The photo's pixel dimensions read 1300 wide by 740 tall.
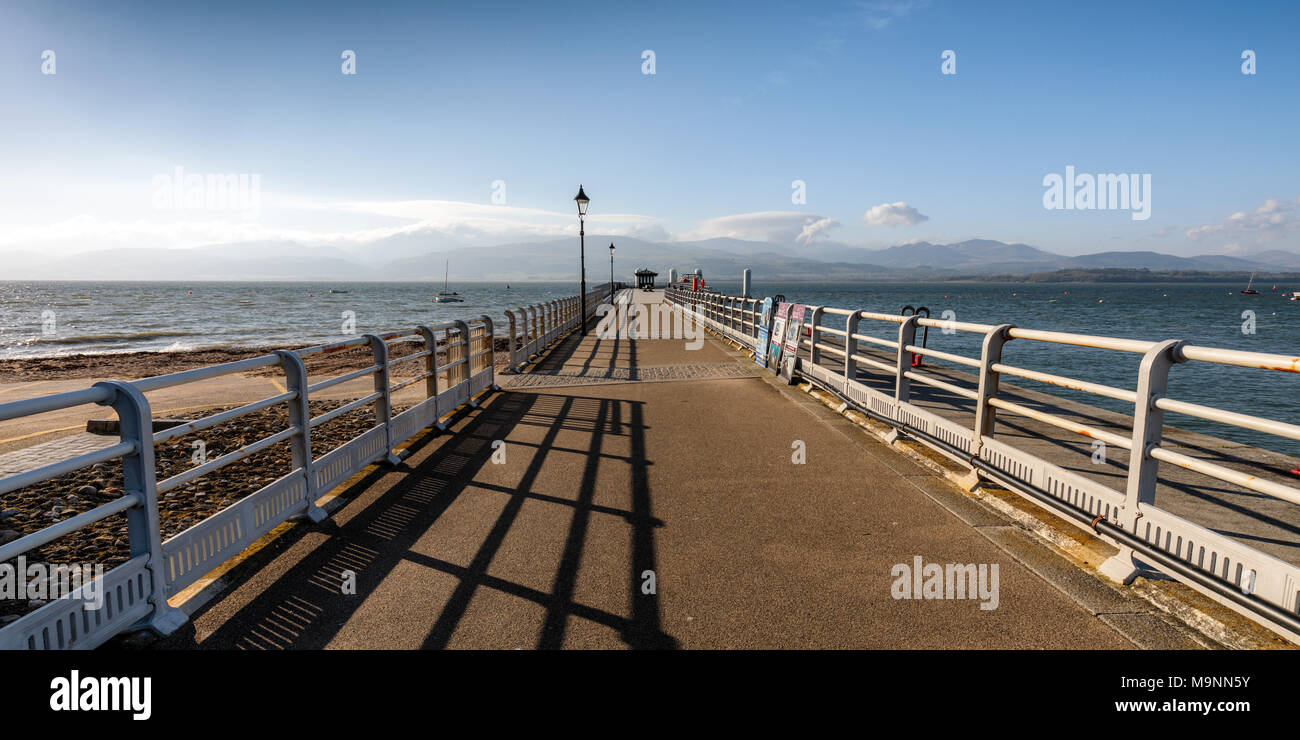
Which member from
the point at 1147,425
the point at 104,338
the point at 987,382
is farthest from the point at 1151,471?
the point at 104,338

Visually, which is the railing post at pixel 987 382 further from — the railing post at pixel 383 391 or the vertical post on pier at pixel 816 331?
the railing post at pixel 383 391

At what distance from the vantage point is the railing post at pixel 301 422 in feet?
16.2

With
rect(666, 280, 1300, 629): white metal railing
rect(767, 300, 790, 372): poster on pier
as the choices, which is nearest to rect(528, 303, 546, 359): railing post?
rect(767, 300, 790, 372): poster on pier

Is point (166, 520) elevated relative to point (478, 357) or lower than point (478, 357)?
lower

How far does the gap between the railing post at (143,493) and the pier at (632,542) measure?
1cm

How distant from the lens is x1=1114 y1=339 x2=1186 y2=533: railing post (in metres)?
3.67

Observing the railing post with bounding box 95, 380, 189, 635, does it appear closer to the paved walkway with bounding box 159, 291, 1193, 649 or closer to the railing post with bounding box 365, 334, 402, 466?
the paved walkway with bounding box 159, 291, 1193, 649

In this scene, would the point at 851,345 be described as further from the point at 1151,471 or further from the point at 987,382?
the point at 1151,471
